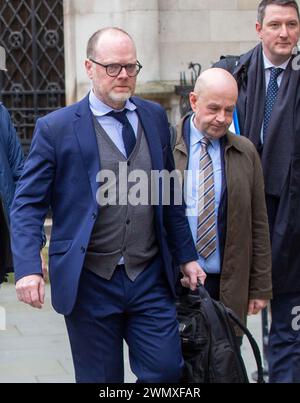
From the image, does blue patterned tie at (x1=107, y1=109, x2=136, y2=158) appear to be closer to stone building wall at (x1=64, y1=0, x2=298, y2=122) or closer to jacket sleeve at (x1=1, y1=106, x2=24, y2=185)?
jacket sleeve at (x1=1, y1=106, x2=24, y2=185)

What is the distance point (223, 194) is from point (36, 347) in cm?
287

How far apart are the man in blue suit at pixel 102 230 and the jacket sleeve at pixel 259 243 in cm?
79

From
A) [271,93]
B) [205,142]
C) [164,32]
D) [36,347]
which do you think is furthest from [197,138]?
[164,32]

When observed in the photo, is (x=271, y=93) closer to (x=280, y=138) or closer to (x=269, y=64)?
(x=269, y=64)

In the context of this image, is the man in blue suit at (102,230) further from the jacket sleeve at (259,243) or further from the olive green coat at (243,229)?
the jacket sleeve at (259,243)

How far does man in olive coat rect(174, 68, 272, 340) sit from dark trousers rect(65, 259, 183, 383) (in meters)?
0.60

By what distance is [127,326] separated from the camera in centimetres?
474

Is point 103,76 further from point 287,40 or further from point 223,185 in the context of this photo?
point 287,40

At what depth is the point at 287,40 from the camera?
5.69 m

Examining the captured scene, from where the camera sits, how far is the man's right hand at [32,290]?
4465 mm

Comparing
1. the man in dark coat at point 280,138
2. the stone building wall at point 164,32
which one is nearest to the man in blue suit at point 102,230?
the man in dark coat at point 280,138

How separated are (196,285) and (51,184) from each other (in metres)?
0.80

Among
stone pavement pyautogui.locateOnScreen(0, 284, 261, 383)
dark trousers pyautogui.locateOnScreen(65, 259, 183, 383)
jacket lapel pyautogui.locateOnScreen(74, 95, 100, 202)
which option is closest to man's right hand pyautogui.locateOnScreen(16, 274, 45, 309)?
dark trousers pyautogui.locateOnScreen(65, 259, 183, 383)
